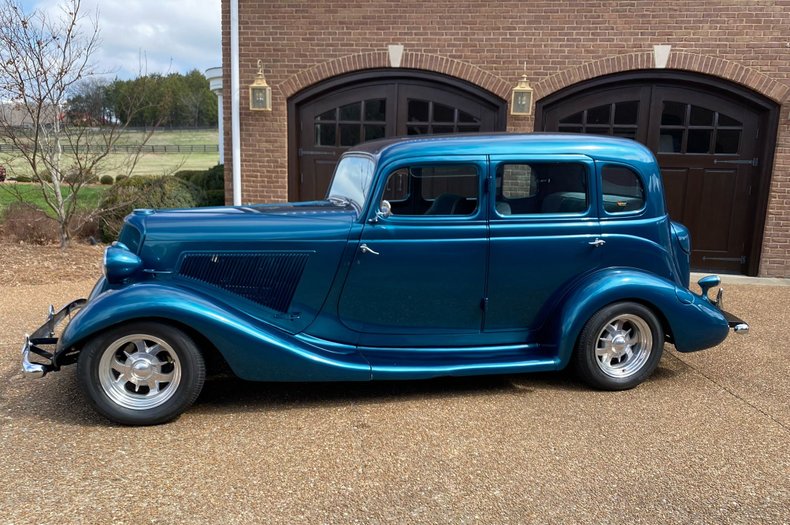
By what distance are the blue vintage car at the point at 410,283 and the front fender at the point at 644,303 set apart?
1cm

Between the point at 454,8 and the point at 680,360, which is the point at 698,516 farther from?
the point at 454,8

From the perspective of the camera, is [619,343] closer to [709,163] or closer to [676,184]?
[676,184]

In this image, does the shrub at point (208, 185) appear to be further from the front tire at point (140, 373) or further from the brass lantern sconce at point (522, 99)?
the front tire at point (140, 373)

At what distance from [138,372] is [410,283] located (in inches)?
68.7

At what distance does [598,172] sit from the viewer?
14.1 ft

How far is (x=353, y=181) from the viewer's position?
178 inches

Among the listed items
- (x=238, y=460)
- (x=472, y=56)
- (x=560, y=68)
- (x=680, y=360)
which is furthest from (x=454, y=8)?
(x=238, y=460)

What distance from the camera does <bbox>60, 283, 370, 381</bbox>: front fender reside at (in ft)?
11.4

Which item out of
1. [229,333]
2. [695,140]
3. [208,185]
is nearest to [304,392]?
[229,333]

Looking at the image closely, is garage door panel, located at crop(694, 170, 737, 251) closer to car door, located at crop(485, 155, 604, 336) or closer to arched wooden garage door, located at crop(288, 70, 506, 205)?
arched wooden garage door, located at crop(288, 70, 506, 205)

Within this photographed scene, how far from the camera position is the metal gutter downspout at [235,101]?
8.29m

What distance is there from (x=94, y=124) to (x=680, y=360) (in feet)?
28.1

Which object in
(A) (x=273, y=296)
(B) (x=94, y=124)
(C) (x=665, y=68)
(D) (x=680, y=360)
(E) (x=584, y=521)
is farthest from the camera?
(B) (x=94, y=124)

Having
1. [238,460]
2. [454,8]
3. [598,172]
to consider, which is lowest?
[238,460]
